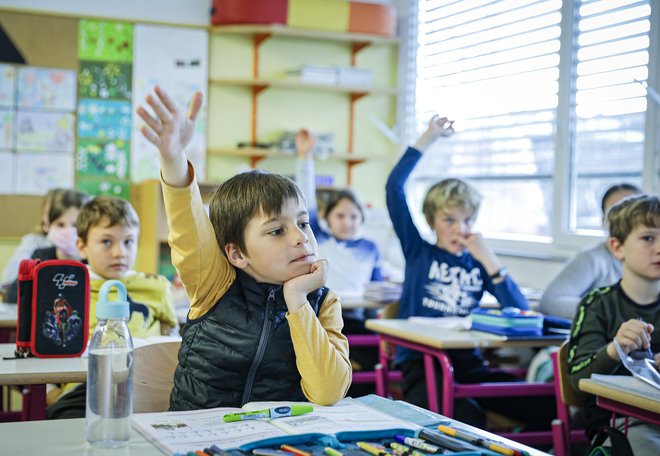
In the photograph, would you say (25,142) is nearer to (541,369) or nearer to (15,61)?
(15,61)

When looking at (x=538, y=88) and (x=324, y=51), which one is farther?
(x=324, y=51)

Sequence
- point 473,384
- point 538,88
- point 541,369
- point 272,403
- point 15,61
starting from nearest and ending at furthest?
point 272,403
point 473,384
point 541,369
point 538,88
point 15,61

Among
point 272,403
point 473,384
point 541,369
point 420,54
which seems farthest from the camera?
point 420,54

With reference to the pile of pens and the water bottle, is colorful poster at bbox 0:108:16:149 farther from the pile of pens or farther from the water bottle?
the pile of pens

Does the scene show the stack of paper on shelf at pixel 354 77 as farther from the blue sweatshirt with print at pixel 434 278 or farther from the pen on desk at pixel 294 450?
the pen on desk at pixel 294 450

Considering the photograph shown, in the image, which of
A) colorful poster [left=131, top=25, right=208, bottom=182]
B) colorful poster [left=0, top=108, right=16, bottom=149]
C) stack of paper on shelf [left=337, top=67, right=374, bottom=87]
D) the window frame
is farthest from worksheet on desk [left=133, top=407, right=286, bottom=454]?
stack of paper on shelf [left=337, top=67, right=374, bottom=87]

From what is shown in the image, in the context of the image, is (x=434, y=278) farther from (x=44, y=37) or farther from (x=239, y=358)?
(x=44, y=37)

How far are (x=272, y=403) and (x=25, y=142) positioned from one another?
4468mm

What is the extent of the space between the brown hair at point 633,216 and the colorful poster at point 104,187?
375 centimetres

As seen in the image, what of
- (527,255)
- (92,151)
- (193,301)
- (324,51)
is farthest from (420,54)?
(193,301)

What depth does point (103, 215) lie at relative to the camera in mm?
2889

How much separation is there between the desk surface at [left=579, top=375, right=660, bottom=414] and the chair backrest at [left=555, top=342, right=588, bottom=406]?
1.49 ft

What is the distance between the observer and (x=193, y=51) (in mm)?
5762

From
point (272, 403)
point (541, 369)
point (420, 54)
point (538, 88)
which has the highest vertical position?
Answer: point (420, 54)
